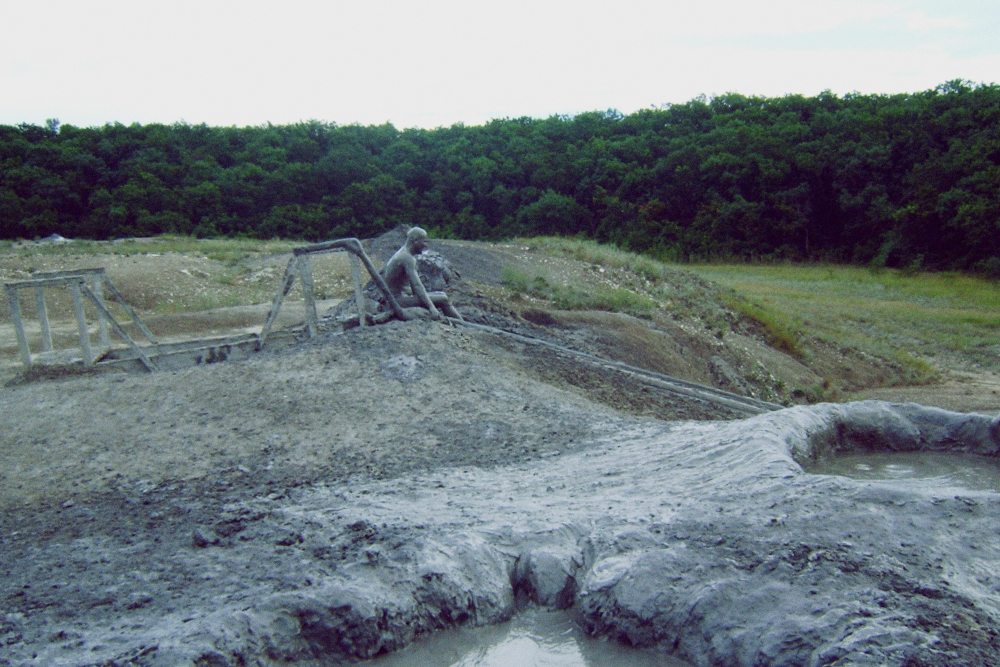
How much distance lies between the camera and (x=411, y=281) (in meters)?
9.96

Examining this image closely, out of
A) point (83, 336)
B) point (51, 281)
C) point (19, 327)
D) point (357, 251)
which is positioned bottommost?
point (83, 336)

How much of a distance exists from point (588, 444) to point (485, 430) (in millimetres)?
863

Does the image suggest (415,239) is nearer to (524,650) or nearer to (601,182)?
(524,650)

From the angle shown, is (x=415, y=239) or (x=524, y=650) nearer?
(x=524, y=650)

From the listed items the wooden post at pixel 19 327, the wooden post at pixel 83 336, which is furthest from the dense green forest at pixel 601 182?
the wooden post at pixel 19 327

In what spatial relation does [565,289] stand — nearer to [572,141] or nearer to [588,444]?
[588,444]

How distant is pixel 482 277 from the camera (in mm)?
15281

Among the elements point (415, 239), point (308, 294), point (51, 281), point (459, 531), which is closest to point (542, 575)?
point (459, 531)

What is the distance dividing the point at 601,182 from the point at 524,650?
103ft

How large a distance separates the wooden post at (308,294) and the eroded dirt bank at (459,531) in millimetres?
1958

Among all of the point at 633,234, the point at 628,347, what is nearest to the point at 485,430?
the point at 628,347

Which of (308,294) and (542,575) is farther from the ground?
(308,294)

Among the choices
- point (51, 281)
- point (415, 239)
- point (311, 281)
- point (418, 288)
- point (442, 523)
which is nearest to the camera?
point (442, 523)

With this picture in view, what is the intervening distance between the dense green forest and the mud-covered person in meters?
21.0
